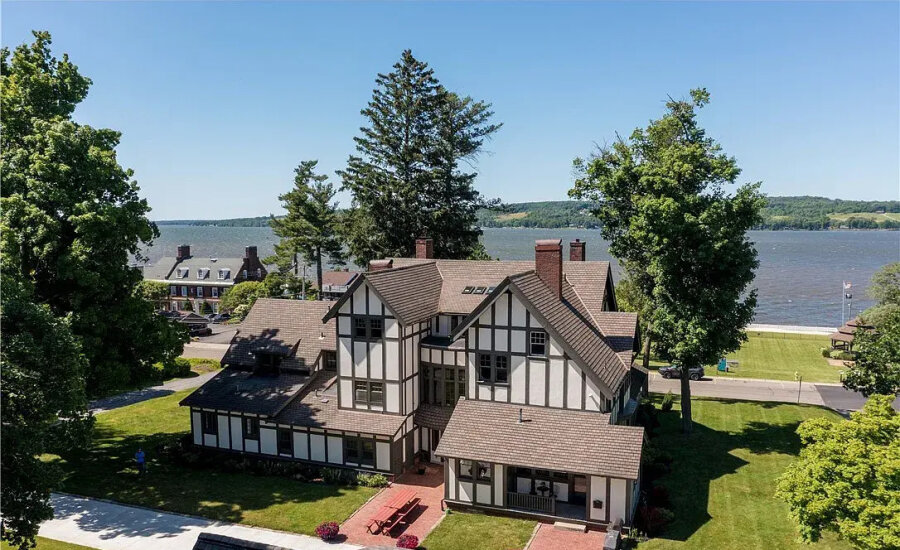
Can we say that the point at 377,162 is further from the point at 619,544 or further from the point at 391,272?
the point at 619,544

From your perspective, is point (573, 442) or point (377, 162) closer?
point (573, 442)

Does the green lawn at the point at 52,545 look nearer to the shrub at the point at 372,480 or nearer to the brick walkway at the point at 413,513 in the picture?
the brick walkway at the point at 413,513

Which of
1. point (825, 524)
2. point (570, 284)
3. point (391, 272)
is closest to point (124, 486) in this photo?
point (391, 272)

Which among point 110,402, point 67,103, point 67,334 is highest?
point 67,103

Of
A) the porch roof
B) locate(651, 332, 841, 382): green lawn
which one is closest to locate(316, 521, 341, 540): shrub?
the porch roof

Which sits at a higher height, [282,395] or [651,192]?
[651,192]
